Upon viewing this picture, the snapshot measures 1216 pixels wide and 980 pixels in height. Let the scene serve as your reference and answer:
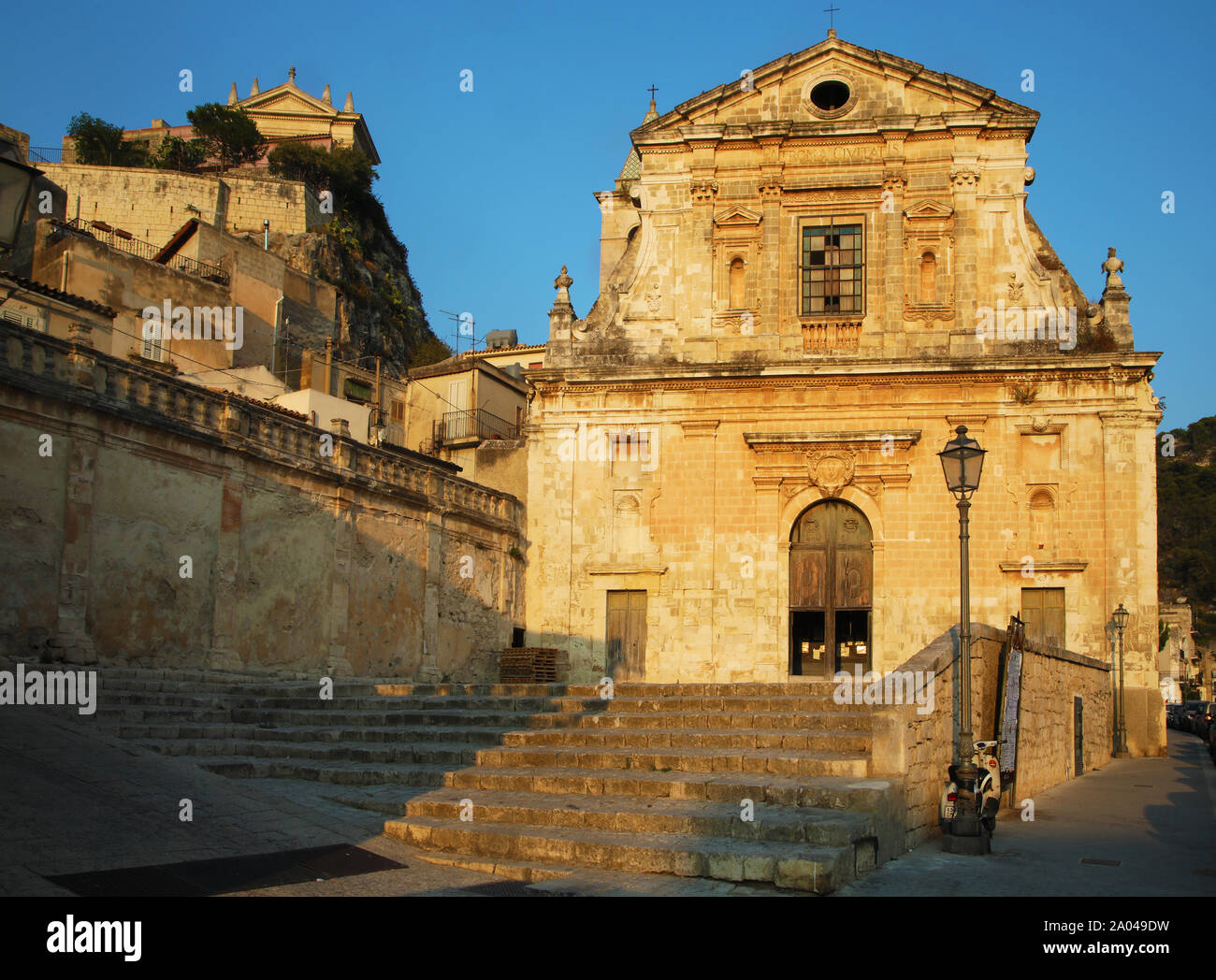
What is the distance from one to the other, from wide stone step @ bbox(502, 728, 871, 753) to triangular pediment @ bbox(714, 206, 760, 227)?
16208 mm

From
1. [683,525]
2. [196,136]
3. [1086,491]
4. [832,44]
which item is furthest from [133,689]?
[196,136]

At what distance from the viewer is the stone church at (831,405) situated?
960 inches

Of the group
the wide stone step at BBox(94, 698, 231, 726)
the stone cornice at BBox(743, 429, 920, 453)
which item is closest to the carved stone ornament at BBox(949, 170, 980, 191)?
the stone cornice at BBox(743, 429, 920, 453)

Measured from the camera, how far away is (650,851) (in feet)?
29.9

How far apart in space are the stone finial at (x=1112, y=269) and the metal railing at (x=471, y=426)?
20.3m

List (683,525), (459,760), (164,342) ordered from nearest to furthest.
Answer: (459,760)
(683,525)
(164,342)

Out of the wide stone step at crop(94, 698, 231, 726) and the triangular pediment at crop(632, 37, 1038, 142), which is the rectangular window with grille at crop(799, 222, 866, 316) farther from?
the wide stone step at crop(94, 698, 231, 726)

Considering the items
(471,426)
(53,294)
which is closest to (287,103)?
(471,426)

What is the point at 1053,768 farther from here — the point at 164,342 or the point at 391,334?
the point at 391,334

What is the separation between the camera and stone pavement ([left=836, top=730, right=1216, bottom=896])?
916cm

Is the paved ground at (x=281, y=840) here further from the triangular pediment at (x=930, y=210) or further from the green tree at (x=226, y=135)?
the green tree at (x=226, y=135)

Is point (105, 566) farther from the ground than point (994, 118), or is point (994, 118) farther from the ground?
point (994, 118)

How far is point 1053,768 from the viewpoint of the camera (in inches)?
687

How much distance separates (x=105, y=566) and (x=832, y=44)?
20164 mm
